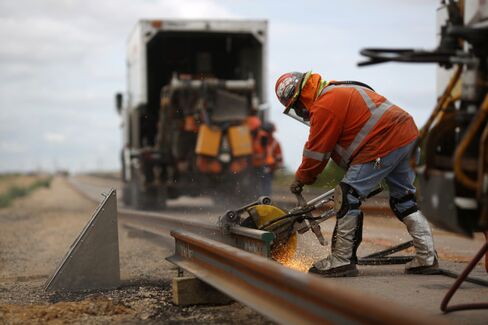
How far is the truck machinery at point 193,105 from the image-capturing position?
55.0ft

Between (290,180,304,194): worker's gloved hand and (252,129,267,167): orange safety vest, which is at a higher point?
(290,180,304,194): worker's gloved hand

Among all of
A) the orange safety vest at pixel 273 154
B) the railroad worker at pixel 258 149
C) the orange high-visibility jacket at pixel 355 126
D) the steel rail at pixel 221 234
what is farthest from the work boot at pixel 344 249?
the orange safety vest at pixel 273 154

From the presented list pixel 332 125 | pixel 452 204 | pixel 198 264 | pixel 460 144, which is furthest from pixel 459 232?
pixel 198 264

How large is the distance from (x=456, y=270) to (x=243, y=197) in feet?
36.7

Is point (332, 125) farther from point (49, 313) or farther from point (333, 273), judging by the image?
point (49, 313)

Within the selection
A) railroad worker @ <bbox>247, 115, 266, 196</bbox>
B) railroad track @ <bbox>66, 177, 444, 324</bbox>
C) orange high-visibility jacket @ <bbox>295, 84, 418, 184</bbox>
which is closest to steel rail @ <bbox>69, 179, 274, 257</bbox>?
railroad track @ <bbox>66, 177, 444, 324</bbox>

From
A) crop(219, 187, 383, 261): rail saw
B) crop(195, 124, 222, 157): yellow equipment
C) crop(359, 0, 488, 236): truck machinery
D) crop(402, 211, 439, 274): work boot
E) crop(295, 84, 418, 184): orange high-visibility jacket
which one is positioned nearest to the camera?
crop(359, 0, 488, 236): truck machinery

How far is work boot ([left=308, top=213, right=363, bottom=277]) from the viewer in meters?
5.98

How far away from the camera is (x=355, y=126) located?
235 inches

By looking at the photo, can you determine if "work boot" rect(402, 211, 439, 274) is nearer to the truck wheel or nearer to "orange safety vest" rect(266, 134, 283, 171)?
"orange safety vest" rect(266, 134, 283, 171)

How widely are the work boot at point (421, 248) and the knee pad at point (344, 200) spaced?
2.03 feet

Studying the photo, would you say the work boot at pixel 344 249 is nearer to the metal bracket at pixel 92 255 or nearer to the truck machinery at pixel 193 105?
the metal bracket at pixel 92 255

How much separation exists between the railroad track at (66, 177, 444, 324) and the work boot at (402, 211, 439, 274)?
136 centimetres

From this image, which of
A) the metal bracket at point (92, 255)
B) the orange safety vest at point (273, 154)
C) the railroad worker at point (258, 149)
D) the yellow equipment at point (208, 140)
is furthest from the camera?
the orange safety vest at point (273, 154)
